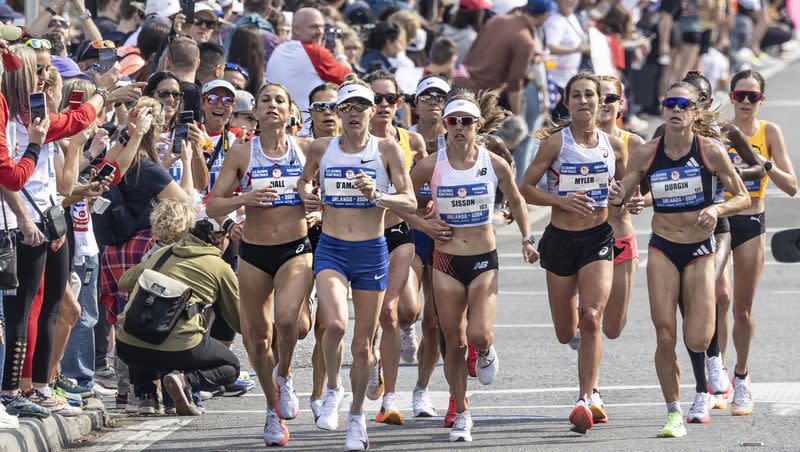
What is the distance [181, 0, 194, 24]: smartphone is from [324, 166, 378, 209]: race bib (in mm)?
4390

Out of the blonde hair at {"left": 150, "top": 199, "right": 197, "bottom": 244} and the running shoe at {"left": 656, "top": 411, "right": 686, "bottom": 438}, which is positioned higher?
the blonde hair at {"left": 150, "top": 199, "right": 197, "bottom": 244}

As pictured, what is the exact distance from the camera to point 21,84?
9.66 m

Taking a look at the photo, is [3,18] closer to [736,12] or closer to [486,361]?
[486,361]

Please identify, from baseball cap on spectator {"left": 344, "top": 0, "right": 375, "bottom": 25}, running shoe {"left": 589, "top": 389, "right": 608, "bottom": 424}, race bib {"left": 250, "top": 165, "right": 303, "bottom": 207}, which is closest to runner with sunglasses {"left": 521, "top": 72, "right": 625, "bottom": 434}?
running shoe {"left": 589, "top": 389, "right": 608, "bottom": 424}

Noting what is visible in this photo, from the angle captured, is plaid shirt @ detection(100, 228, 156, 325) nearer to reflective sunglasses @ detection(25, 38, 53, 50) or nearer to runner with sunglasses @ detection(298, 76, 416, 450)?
runner with sunglasses @ detection(298, 76, 416, 450)

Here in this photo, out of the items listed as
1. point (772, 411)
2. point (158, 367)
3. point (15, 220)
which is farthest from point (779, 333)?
point (15, 220)

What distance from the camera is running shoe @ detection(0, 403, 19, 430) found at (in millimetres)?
9242

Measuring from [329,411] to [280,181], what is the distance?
1504 mm

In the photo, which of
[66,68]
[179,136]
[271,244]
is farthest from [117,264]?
[271,244]

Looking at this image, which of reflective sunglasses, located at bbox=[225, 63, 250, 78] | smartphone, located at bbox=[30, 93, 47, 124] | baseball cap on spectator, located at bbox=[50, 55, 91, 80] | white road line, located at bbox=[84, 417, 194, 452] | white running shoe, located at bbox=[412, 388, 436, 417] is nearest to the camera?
smartphone, located at bbox=[30, 93, 47, 124]

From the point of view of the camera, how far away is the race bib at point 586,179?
35.9 feet

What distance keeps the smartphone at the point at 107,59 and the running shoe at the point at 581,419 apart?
4454mm

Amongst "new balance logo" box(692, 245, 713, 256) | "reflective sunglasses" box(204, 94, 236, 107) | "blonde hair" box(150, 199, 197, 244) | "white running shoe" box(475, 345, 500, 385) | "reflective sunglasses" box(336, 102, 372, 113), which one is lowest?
"white running shoe" box(475, 345, 500, 385)

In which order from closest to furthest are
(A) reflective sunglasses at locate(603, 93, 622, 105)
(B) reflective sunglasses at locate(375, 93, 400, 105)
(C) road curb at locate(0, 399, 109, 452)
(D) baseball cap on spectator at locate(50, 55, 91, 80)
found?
(C) road curb at locate(0, 399, 109, 452) → (D) baseball cap on spectator at locate(50, 55, 91, 80) → (B) reflective sunglasses at locate(375, 93, 400, 105) → (A) reflective sunglasses at locate(603, 93, 622, 105)
